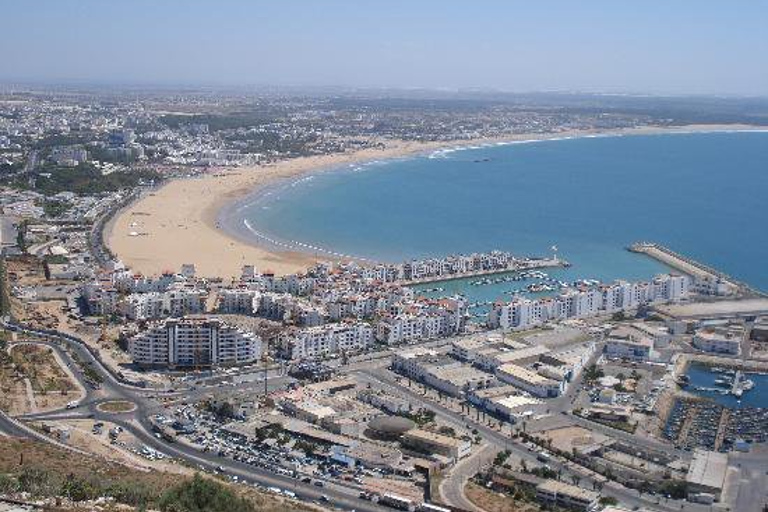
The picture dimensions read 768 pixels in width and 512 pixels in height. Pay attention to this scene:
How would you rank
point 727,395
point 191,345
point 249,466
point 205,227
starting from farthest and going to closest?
point 205,227
point 191,345
point 727,395
point 249,466

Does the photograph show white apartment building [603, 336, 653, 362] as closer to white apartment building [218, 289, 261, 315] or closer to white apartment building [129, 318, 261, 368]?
white apartment building [129, 318, 261, 368]

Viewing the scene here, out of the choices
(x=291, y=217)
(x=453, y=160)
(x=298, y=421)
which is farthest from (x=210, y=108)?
(x=298, y=421)

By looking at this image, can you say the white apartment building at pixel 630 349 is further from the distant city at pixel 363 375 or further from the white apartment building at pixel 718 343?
the white apartment building at pixel 718 343

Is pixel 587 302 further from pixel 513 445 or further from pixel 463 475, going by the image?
pixel 463 475

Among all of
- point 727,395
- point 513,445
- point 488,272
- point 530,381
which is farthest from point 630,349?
point 488,272

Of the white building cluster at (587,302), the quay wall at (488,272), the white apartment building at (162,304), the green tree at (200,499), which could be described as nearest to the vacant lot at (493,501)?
the green tree at (200,499)

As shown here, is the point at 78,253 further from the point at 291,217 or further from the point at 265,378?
the point at 265,378

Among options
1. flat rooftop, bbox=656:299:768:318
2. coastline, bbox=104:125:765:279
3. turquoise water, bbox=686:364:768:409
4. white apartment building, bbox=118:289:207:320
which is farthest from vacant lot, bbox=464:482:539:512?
coastline, bbox=104:125:765:279
